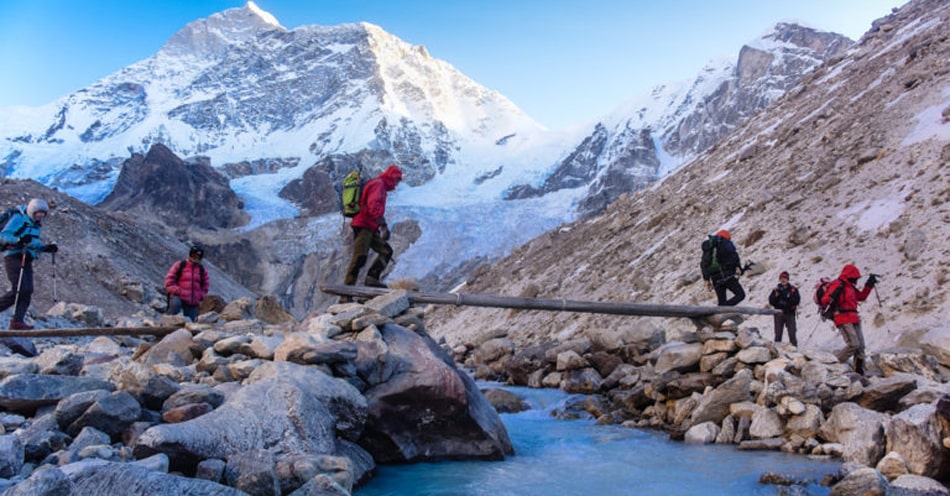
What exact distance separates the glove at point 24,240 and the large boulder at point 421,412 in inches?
179

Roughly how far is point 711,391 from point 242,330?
592 centimetres

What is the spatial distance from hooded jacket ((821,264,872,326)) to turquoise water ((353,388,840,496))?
3.02m

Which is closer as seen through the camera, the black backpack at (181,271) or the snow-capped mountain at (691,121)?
the black backpack at (181,271)

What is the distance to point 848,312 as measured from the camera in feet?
30.3

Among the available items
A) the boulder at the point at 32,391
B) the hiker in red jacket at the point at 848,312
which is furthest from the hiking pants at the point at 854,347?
the boulder at the point at 32,391

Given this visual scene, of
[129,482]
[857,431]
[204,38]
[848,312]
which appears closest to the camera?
[129,482]

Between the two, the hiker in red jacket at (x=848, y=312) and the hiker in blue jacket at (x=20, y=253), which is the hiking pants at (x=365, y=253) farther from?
the hiker in red jacket at (x=848, y=312)

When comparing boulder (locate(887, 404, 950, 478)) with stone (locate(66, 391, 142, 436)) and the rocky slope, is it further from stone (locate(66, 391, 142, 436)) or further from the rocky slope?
stone (locate(66, 391, 142, 436))

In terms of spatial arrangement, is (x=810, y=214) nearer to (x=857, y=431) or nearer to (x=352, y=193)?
(x=857, y=431)

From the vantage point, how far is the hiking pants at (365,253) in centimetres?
809

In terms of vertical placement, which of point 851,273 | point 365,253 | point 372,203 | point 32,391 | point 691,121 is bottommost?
point 32,391

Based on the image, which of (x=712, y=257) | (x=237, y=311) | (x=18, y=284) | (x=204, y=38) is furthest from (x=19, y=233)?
(x=204, y=38)

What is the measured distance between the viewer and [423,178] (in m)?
106

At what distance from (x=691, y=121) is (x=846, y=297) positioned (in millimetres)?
91990
